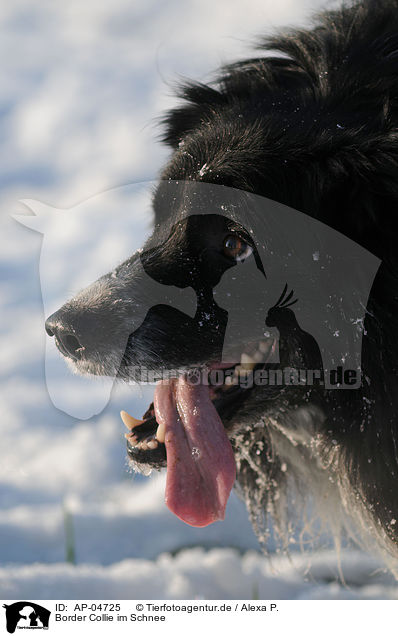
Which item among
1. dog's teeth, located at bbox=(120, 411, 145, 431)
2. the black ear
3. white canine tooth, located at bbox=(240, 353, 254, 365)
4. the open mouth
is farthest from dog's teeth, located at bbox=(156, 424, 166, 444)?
the black ear

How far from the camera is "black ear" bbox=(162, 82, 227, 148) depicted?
9.53 feet

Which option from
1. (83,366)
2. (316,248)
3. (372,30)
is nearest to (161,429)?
(83,366)

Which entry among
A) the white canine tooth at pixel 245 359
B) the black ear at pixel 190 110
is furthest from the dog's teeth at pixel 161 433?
the black ear at pixel 190 110

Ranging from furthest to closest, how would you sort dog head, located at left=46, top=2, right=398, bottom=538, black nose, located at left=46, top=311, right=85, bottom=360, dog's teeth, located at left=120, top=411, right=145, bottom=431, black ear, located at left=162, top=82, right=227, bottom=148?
black ear, located at left=162, top=82, right=227, bottom=148 < dog's teeth, located at left=120, top=411, right=145, bottom=431 < black nose, located at left=46, top=311, right=85, bottom=360 < dog head, located at left=46, top=2, right=398, bottom=538

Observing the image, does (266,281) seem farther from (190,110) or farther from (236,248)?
(190,110)

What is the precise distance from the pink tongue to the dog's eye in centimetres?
57

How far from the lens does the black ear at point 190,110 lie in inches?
114

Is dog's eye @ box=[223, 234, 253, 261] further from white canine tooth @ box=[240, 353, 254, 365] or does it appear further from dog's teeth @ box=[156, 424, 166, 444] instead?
dog's teeth @ box=[156, 424, 166, 444]

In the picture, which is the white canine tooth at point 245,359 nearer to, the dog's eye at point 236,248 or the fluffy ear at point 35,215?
the dog's eye at point 236,248

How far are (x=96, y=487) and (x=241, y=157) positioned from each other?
2561mm

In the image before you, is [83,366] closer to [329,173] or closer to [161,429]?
[161,429]

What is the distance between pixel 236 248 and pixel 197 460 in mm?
853

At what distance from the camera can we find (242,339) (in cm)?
241

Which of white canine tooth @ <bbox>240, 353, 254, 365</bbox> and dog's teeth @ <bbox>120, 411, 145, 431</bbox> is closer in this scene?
white canine tooth @ <bbox>240, 353, 254, 365</bbox>
